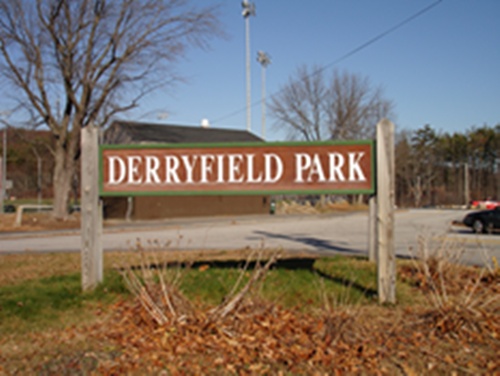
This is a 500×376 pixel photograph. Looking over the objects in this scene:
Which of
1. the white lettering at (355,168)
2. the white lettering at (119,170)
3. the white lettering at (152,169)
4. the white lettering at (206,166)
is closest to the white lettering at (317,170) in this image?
the white lettering at (355,168)

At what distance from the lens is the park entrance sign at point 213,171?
733cm

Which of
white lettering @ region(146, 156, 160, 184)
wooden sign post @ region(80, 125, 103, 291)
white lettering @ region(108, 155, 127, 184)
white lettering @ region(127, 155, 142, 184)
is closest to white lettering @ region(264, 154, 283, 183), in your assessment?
white lettering @ region(146, 156, 160, 184)

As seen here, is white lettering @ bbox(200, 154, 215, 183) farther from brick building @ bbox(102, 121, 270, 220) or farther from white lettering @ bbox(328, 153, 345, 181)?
brick building @ bbox(102, 121, 270, 220)

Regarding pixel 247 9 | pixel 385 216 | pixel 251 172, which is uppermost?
pixel 247 9

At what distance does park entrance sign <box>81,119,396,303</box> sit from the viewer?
733cm

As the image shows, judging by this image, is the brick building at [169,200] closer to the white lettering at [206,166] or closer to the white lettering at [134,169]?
the white lettering at [134,169]

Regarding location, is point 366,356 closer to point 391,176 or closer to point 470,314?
point 470,314

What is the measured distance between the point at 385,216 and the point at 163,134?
30.9 meters

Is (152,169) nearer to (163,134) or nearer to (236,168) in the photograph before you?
(236,168)

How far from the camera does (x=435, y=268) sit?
788cm

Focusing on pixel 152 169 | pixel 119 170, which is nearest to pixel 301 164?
pixel 152 169

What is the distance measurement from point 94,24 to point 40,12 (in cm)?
232

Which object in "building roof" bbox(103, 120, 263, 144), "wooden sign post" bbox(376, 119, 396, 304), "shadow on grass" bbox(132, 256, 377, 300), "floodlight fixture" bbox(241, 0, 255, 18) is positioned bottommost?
"shadow on grass" bbox(132, 256, 377, 300)

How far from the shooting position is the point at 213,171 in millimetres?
7586
